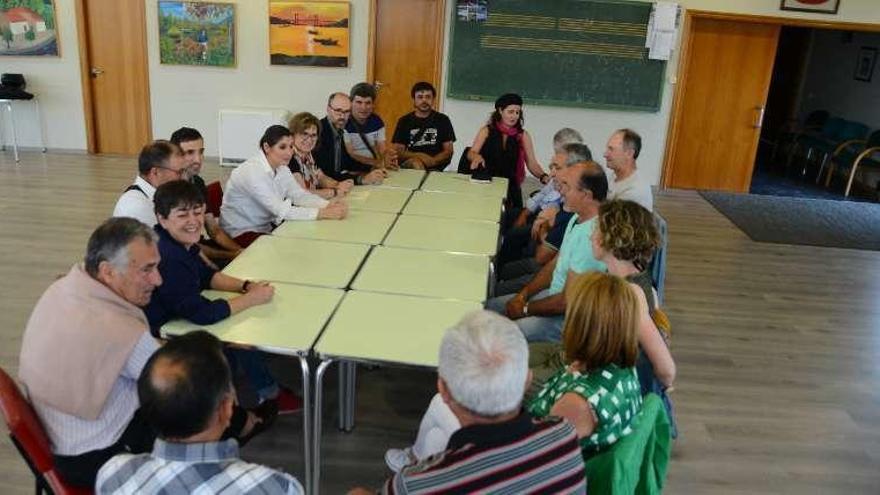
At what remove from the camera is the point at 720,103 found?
8.40 m

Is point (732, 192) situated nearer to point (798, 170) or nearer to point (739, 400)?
point (798, 170)

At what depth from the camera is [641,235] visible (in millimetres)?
2650

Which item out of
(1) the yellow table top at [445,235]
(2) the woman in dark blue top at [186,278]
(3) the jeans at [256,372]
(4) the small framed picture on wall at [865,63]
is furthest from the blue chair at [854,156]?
(2) the woman in dark blue top at [186,278]

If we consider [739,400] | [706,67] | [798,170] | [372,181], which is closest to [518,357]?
[739,400]

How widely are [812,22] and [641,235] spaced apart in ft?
22.0

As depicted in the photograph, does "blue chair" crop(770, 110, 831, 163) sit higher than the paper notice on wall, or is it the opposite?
the paper notice on wall

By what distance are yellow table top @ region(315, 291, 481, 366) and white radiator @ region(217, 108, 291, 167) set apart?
5.85 meters

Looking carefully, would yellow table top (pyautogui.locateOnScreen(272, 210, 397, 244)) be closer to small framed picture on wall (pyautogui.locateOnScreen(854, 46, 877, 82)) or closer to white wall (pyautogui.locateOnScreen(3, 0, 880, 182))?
white wall (pyautogui.locateOnScreen(3, 0, 880, 182))

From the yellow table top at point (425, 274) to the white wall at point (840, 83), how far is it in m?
8.49

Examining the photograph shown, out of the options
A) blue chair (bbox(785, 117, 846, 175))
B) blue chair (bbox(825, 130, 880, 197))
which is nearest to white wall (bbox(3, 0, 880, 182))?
blue chair (bbox(825, 130, 880, 197))

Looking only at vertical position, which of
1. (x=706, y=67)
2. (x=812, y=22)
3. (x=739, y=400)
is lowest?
(x=739, y=400)

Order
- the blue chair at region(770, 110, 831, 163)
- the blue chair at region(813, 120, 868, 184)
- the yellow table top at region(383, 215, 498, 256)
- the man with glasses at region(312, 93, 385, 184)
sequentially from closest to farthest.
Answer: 1. the yellow table top at region(383, 215, 498, 256)
2. the man with glasses at region(312, 93, 385, 184)
3. the blue chair at region(813, 120, 868, 184)
4. the blue chair at region(770, 110, 831, 163)

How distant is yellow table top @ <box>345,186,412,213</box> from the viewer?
169 inches

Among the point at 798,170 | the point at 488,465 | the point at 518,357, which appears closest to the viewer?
the point at 488,465
